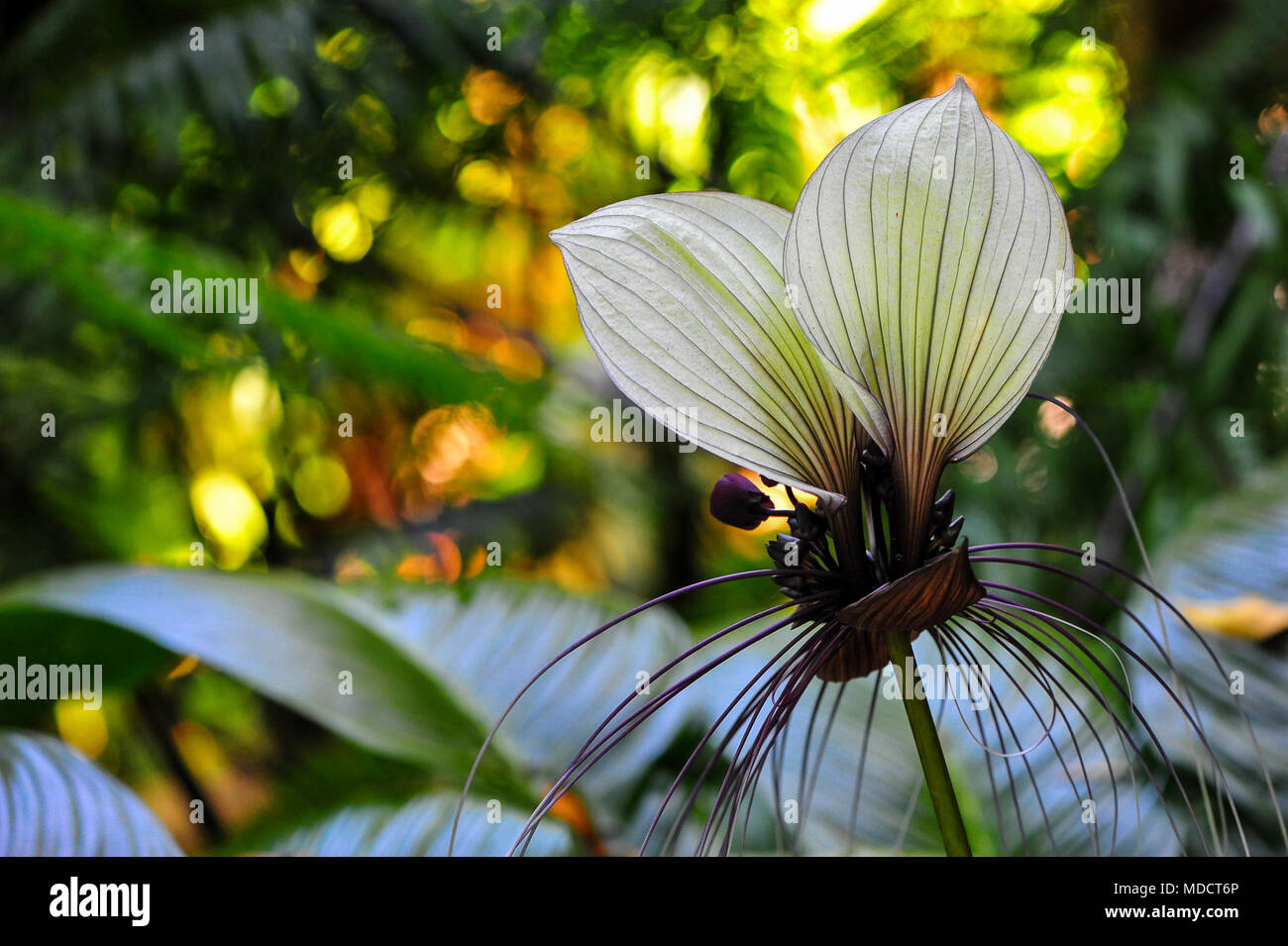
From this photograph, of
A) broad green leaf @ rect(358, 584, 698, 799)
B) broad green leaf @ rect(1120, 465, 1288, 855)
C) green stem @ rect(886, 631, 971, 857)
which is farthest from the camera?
broad green leaf @ rect(358, 584, 698, 799)

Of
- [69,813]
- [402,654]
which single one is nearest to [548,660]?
[402,654]

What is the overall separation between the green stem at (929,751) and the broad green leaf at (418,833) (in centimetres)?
42

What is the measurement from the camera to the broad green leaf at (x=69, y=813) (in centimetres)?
45

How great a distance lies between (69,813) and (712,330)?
0.49 metres

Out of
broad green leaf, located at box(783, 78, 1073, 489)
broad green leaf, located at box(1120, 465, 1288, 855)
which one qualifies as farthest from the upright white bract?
broad green leaf, located at box(1120, 465, 1288, 855)

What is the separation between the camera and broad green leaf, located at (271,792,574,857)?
603 millimetres

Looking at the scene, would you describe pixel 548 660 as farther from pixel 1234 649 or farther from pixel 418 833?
pixel 1234 649

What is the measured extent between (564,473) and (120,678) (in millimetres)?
843

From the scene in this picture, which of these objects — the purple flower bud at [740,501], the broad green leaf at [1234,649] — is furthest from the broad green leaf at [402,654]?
the purple flower bud at [740,501]

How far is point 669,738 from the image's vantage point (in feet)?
2.40

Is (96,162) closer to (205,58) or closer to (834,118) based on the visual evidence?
(205,58)

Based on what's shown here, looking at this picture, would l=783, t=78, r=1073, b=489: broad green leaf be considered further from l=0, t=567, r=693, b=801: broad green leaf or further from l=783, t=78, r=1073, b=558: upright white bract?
l=0, t=567, r=693, b=801: broad green leaf

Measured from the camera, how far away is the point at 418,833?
64cm

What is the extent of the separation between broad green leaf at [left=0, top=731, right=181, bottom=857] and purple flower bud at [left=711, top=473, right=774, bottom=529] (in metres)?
0.39
